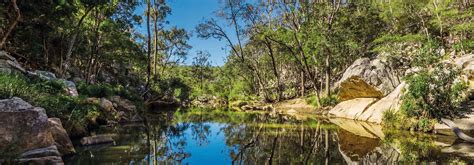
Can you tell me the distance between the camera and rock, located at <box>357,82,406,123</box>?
14415 mm

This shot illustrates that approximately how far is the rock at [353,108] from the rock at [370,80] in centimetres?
50

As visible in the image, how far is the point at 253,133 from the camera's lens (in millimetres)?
12266

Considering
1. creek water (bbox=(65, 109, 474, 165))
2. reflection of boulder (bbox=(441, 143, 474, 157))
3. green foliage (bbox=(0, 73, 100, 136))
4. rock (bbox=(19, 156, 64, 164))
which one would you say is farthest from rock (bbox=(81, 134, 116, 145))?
reflection of boulder (bbox=(441, 143, 474, 157))

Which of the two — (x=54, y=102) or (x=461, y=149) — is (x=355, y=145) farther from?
(x=54, y=102)

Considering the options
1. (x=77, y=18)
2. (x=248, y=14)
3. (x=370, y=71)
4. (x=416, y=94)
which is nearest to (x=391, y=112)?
(x=416, y=94)

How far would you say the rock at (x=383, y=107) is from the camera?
1441 centimetres

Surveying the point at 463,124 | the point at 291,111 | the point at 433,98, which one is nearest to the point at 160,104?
the point at 291,111

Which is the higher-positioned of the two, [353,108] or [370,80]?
[370,80]

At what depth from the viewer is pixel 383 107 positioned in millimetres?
15516

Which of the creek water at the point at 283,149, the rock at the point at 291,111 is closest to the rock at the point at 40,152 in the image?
the creek water at the point at 283,149

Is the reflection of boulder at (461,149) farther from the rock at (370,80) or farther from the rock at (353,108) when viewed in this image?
the rock at (370,80)

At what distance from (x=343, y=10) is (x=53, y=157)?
86.4 feet

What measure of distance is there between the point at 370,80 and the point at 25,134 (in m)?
17.0

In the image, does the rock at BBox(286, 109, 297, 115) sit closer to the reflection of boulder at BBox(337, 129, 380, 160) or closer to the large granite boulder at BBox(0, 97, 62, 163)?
the reflection of boulder at BBox(337, 129, 380, 160)
